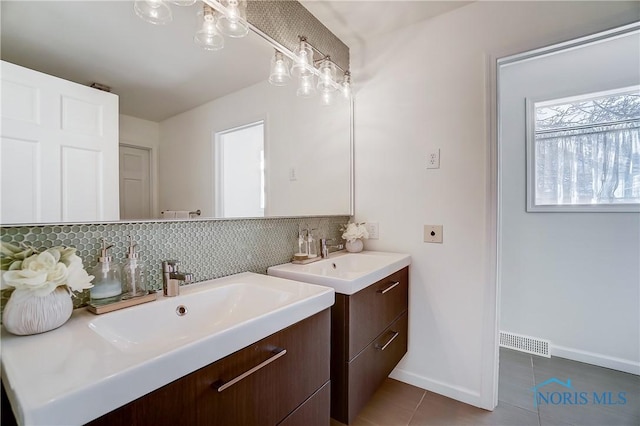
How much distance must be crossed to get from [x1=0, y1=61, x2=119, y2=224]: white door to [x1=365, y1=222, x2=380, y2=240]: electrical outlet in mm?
1489

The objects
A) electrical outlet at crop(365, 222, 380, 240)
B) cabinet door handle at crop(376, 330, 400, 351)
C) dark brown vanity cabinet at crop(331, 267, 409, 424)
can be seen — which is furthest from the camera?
electrical outlet at crop(365, 222, 380, 240)

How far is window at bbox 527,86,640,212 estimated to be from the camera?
1.97m

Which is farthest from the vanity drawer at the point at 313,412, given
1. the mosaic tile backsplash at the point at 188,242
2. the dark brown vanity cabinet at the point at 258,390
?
the mosaic tile backsplash at the point at 188,242

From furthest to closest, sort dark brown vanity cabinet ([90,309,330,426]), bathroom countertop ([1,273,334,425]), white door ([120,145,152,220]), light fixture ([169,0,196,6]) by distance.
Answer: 1. light fixture ([169,0,196,6])
2. white door ([120,145,152,220])
3. dark brown vanity cabinet ([90,309,330,426])
4. bathroom countertop ([1,273,334,425])

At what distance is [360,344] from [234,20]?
4.96ft

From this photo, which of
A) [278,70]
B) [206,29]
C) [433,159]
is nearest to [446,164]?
[433,159]

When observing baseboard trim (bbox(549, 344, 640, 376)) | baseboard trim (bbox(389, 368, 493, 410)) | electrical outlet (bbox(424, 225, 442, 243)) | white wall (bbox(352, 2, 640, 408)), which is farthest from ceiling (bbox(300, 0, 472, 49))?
baseboard trim (bbox(549, 344, 640, 376))

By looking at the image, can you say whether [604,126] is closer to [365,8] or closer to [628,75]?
[628,75]

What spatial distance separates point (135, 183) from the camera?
975mm

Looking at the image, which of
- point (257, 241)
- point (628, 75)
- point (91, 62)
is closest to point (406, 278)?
point (257, 241)

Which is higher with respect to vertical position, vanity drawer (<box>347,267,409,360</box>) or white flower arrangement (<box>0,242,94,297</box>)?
white flower arrangement (<box>0,242,94,297</box>)

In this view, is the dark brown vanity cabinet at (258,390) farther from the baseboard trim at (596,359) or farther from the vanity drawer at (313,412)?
the baseboard trim at (596,359)

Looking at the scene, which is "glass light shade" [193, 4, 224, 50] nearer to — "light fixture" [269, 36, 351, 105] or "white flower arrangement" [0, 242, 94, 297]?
"light fixture" [269, 36, 351, 105]

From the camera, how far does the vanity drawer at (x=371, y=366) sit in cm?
120
